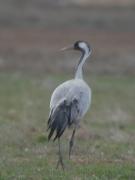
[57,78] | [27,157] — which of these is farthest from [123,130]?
[57,78]

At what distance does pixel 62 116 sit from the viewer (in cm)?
1202

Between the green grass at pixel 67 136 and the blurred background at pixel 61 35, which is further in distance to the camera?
the blurred background at pixel 61 35

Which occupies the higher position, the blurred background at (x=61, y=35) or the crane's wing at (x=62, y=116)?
the blurred background at (x=61, y=35)

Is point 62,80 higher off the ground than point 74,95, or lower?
higher

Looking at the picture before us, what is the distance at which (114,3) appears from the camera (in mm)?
59875

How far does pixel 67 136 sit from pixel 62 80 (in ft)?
40.5

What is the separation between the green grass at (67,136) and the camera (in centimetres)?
1158

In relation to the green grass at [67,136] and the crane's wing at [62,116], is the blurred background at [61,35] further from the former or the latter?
the crane's wing at [62,116]

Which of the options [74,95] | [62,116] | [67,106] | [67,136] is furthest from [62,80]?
[62,116]

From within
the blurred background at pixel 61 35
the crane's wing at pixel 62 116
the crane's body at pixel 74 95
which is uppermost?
the blurred background at pixel 61 35

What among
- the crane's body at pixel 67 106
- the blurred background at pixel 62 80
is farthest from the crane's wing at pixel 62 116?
the blurred background at pixel 62 80

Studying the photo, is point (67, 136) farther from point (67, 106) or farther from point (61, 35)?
point (61, 35)

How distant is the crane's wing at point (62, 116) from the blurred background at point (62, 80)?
1.85 feet

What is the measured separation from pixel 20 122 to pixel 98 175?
6.82m
